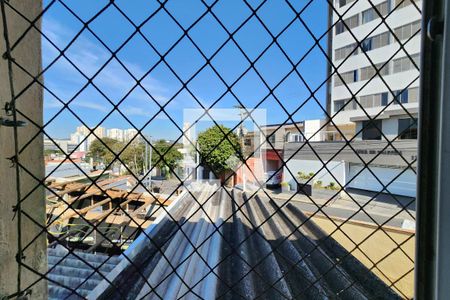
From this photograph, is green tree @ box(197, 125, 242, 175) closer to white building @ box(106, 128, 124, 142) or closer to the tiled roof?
the tiled roof

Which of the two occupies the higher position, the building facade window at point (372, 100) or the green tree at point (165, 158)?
the building facade window at point (372, 100)

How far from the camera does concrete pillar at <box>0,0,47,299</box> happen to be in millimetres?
466

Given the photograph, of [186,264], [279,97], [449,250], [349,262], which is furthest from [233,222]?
[449,250]

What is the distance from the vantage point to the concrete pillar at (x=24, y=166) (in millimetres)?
466

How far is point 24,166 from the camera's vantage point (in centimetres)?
50

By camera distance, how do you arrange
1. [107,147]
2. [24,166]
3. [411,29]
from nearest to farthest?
[24,166], [107,147], [411,29]

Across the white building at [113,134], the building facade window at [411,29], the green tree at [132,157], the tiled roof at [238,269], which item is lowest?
the tiled roof at [238,269]

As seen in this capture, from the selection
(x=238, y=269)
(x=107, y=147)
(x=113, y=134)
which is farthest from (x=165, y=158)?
(x=113, y=134)

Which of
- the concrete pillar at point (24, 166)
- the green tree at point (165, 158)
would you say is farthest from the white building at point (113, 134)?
the concrete pillar at point (24, 166)

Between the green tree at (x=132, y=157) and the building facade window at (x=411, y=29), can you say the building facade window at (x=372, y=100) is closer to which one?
the building facade window at (x=411, y=29)

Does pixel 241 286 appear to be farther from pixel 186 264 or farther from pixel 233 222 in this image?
pixel 233 222

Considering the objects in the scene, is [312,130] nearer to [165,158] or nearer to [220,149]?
[220,149]

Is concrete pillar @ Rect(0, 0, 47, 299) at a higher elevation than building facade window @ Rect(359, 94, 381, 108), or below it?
below

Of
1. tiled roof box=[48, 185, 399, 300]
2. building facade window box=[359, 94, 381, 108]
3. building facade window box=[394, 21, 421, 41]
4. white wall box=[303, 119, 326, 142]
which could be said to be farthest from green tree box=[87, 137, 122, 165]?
building facade window box=[359, 94, 381, 108]
